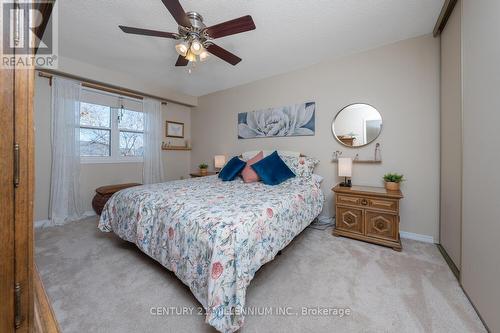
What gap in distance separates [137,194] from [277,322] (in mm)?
1700

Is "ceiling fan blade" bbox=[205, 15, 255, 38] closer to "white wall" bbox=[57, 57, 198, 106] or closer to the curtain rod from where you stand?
"white wall" bbox=[57, 57, 198, 106]

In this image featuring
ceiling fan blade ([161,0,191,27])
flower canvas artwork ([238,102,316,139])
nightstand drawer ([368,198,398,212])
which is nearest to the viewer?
ceiling fan blade ([161,0,191,27])

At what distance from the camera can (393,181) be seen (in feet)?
7.80

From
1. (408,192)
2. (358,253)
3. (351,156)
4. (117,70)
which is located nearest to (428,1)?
(351,156)

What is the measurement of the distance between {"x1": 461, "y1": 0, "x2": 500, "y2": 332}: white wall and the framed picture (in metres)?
4.55

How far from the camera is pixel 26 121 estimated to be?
1.47 ft

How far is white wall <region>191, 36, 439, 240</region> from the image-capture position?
235cm

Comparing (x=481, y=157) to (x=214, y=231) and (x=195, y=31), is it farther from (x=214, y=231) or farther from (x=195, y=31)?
(x=195, y=31)

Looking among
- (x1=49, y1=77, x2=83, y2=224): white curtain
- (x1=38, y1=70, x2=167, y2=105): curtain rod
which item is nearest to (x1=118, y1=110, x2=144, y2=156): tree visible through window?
(x1=38, y1=70, x2=167, y2=105): curtain rod

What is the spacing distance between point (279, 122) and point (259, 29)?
1.51 m

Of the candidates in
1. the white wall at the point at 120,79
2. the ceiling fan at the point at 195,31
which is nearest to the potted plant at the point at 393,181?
the ceiling fan at the point at 195,31

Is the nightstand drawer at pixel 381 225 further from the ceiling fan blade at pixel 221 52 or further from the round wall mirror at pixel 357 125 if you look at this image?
the ceiling fan blade at pixel 221 52

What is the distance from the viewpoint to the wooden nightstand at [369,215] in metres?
2.19

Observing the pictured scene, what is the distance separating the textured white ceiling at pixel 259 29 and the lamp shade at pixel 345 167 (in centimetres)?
153
